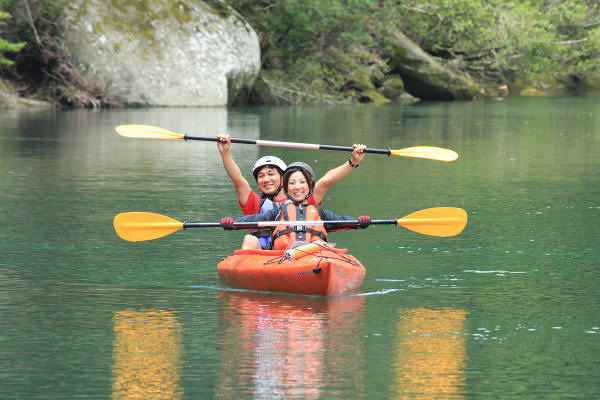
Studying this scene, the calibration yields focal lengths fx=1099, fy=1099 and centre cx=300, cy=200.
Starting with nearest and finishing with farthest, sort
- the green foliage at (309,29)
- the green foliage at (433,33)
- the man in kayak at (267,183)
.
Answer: the man in kayak at (267,183), the green foliage at (309,29), the green foliage at (433,33)

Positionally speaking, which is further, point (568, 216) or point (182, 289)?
point (568, 216)

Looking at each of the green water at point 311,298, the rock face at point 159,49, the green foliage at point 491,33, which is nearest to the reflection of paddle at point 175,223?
the green water at point 311,298

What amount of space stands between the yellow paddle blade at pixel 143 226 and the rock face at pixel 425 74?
113ft

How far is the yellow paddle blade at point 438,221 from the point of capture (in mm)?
8211

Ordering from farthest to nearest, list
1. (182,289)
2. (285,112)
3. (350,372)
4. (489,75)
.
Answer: (489,75)
(285,112)
(182,289)
(350,372)

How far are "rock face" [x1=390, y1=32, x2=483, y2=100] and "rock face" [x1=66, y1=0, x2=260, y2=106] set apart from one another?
35.8ft

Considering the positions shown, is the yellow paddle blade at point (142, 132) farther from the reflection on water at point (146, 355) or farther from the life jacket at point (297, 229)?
the reflection on water at point (146, 355)

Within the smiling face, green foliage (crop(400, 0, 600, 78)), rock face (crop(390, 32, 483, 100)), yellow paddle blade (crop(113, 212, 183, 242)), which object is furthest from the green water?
green foliage (crop(400, 0, 600, 78))

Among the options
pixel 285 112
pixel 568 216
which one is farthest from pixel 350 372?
pixel 285 112

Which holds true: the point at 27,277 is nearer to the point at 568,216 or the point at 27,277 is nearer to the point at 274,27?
the point at 568,216

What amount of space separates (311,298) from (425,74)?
35879mm

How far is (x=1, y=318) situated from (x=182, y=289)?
4.34 ft

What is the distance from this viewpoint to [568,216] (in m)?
10.1

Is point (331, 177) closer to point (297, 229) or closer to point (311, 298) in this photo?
point (297, 229)
